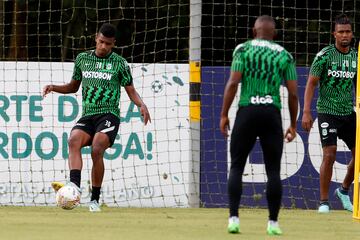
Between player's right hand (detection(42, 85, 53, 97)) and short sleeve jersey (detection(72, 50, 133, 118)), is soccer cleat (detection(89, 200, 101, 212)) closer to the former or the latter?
short sleeve jersey (detection(72, 50, 133, 118))

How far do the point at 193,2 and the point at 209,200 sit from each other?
102 inches

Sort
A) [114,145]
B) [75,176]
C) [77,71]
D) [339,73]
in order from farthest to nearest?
[114,145], [339,73], [77,71], [75,176]

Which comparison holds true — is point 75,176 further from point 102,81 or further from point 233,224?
point 233,224

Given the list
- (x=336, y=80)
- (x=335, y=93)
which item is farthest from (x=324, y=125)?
(x=336, y=80)

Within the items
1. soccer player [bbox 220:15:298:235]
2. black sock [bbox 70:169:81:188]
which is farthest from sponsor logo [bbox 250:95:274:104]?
black sock [bbox 70:169:81:188]

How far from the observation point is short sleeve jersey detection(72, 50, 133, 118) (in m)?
12.9

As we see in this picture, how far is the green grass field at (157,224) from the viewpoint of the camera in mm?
10055

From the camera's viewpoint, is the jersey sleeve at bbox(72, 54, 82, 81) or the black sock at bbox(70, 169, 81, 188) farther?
the jersey sleeve at bbox(72, 54, 82, 81)

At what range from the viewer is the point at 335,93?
1341cm

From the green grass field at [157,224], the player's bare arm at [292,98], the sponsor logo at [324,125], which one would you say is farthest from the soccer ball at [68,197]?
the sponsor logo at [324,125]

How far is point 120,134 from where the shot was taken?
1484cm

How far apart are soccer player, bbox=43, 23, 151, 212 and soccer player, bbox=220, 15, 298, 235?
9.53ft

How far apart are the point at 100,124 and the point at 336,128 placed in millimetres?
2760

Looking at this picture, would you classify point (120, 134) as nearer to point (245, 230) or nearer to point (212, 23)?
point (212, 23)
